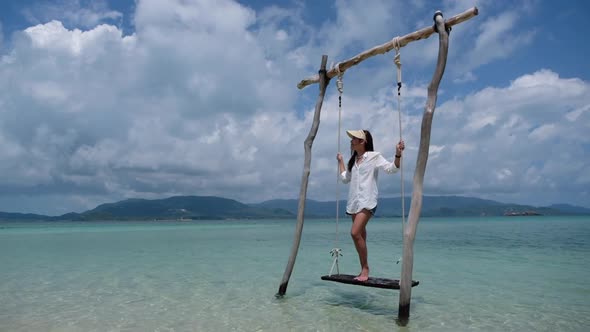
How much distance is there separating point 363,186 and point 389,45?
97.4 inches

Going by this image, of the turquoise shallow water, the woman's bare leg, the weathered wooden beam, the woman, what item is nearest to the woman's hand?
the woman

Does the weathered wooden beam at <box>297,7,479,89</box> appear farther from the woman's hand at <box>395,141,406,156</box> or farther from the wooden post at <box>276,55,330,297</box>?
the woman's hand at <box>395,141,406,156</box>

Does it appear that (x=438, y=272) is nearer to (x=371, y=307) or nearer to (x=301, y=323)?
(x=371, y=307)

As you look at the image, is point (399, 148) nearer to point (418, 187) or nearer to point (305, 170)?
point (418, 187)

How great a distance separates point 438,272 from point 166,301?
7.30 m

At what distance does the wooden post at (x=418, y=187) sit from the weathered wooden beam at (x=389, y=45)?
0.28 metres

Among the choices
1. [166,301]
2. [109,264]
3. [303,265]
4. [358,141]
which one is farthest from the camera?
[109,264]

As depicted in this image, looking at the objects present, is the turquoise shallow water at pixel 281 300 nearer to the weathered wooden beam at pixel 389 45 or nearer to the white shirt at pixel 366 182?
the white shirt at pixel 366 182

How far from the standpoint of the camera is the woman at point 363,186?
6.84 m

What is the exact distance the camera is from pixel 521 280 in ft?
32.8

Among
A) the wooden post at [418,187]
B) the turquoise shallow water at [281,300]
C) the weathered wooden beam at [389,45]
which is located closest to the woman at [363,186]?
the wooden post at [418,187]

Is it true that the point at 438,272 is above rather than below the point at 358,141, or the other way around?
below

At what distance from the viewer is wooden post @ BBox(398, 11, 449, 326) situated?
596 cm

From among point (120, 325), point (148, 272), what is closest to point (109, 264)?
point (148, 272)
